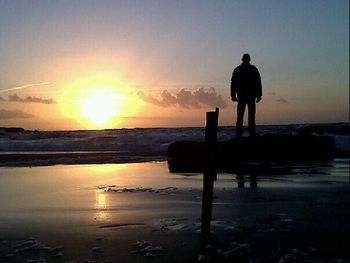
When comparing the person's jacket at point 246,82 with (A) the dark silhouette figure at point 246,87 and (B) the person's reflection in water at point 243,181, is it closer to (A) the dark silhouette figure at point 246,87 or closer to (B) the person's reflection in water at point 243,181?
(A) the dark silhouette figure at point 246,87

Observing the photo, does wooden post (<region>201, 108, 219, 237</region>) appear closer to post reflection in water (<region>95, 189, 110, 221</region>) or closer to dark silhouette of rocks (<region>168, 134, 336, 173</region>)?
post reflection in water (<region>95, 189, 110, 221</region>)

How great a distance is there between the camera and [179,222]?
5.84m

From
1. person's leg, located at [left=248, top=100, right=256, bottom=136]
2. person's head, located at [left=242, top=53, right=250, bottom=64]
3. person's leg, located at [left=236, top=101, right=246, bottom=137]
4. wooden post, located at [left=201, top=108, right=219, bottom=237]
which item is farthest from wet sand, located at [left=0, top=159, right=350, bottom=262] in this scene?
person's head, located at [left=242, top=53, right=250, bottom=64]

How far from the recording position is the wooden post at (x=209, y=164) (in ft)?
15.7

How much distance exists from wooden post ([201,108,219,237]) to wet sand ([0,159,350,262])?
211 millimetres

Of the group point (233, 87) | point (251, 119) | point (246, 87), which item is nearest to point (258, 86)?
point (246, 87)

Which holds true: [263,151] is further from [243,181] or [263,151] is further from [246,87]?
[243,181]

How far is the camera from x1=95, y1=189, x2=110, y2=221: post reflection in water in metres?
6.36

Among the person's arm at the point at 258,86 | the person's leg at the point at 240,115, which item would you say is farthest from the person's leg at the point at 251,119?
the person's arm at the point at 258,86

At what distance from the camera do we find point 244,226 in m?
5.36

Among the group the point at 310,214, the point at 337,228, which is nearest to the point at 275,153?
the point at 310,214

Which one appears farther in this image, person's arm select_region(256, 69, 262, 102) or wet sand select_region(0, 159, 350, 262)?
person's arm select_region(256, 69, 262, 102)

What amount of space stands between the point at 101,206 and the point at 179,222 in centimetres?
185

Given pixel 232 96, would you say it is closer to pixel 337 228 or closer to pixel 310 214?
pixel 310 214
